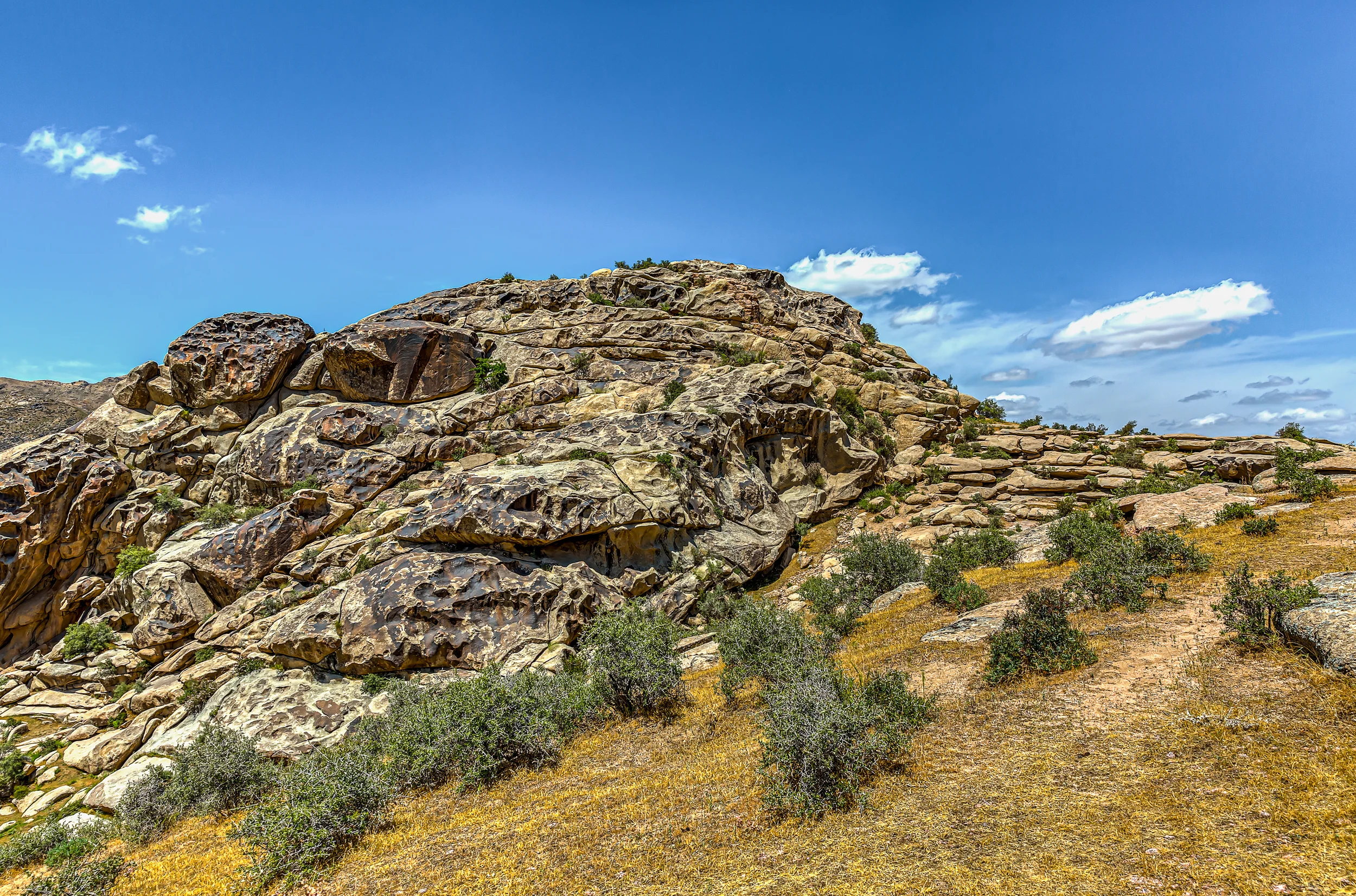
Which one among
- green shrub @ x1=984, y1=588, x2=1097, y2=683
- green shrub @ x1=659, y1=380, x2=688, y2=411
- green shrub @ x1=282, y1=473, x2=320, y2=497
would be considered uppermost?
green shrub @ x1=659, y1=380, x2=688, y2=411

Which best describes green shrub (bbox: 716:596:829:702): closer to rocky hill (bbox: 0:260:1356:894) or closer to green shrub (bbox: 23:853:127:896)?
rocky hill (bbox: 0:260:1356:894)

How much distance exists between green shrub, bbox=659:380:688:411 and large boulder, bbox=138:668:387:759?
58.3 feet

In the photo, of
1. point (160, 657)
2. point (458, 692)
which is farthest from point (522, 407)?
point (458, 692)

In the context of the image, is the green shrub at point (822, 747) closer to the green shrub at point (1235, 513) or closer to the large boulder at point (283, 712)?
the large boulder at point (283, 712)

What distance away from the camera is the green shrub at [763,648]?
451 inches

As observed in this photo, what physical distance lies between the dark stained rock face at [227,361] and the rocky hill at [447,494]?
0.14 m

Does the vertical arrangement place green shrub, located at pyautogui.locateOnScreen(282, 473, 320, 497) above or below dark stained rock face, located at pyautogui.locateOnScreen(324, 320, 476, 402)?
below

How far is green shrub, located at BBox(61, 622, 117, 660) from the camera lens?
23.2 meters

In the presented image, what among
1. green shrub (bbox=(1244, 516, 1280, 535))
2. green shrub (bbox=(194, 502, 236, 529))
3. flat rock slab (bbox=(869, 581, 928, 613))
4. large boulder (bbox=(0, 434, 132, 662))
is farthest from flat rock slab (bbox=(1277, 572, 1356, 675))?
large boulder (bbox=(0, 434, 132, 662))

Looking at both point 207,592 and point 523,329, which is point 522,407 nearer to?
point 523,329

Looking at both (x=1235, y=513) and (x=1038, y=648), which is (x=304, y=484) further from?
(x=1235, y=513)

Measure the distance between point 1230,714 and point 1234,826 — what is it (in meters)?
2.66

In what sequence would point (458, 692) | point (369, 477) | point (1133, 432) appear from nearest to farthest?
point (458, 692) → point (369, 477) → point (1133, 432)

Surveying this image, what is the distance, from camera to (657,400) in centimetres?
2950
